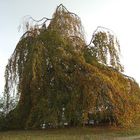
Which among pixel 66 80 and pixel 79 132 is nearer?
pixel 79 132

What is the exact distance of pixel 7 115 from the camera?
1064 inches

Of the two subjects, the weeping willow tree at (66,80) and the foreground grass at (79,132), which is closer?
the foreground grass at (79,132)

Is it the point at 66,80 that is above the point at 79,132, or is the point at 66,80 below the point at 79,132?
above

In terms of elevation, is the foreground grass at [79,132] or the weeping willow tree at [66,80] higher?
the weeping willow tree at [66,80]

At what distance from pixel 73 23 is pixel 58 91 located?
4.71 metres

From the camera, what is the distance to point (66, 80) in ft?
82.4

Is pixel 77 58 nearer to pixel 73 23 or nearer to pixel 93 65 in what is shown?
pixel 93 65

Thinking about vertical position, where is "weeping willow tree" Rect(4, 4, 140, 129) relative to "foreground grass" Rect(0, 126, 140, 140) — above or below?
above

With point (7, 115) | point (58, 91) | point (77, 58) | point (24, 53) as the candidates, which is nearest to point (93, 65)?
point (77, 58)

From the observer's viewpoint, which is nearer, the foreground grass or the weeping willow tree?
the foreground grass

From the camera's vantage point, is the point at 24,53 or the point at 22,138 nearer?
the point at 22,138

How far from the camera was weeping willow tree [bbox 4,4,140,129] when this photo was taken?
949 inches

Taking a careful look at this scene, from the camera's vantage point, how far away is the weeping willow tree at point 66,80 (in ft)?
79.0

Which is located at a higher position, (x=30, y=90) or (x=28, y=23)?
(x=28, y=23)
